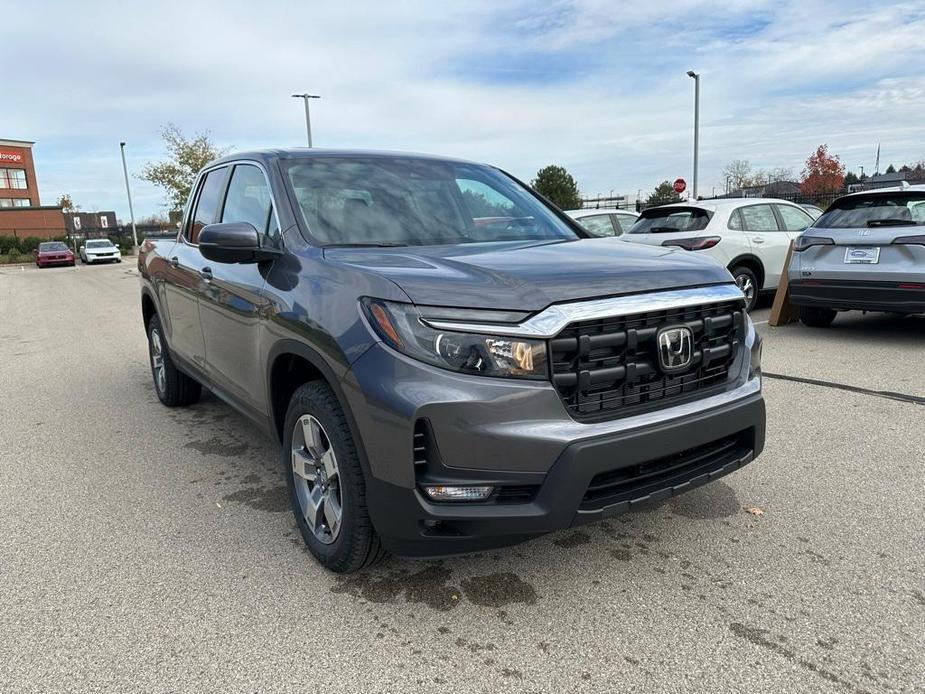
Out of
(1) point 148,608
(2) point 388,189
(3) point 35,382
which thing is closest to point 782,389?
(2) point 388,189

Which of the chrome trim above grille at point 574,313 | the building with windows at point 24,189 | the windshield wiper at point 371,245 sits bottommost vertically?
the chrome trim above grille at point 574,313

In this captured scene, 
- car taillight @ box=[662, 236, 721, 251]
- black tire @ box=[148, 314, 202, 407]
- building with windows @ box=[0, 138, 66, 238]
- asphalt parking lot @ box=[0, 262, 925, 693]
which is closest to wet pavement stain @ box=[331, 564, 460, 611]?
asphalt parking lot @ box=[0, 262, 925, 693]

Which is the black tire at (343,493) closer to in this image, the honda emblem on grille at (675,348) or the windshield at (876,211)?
the honda emblem on grille at (675,348)

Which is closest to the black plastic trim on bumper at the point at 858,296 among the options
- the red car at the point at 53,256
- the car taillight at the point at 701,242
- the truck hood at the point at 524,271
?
the car taillight at the point at 701,242

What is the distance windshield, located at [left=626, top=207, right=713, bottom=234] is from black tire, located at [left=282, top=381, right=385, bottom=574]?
23.5 ft

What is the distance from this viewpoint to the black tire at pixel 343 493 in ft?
8.48

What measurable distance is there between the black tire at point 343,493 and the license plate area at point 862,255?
20.5 ft

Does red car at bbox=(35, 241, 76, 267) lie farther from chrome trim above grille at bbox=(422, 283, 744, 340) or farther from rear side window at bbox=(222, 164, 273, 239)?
chrome trim above grille at bbox=(422, 283, 744, 340)

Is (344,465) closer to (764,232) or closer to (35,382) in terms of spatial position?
(35,382)

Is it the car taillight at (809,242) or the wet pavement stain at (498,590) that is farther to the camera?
the car taillight at (809,242)

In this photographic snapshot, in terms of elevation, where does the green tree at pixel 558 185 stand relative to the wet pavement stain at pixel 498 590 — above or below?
above

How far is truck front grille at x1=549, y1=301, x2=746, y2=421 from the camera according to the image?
2418 mm

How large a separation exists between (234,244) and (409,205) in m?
→ 0.94

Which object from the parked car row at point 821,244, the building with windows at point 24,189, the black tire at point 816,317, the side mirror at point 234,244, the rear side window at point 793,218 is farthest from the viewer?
the building with windows at point 24,189
